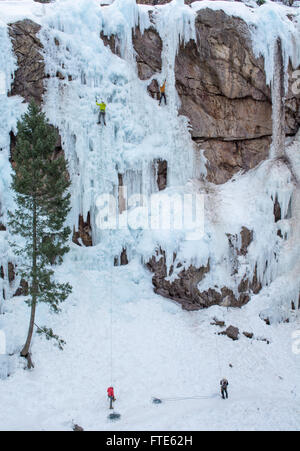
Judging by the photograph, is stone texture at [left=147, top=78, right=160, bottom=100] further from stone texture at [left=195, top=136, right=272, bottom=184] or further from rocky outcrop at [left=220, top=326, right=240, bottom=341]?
rocky outcrop at [left=220, top=326, right=240, bottom=341]

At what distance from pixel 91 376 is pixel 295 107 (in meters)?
15.4

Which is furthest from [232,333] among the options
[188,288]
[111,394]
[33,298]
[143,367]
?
[33,298]

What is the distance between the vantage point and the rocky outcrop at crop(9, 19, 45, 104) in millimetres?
16092

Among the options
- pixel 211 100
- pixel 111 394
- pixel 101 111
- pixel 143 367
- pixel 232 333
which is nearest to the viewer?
pixel 111 394

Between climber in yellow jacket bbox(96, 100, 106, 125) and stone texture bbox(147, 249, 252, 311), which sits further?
climber in yellow jacket bbox(96, 100, 106, 125)

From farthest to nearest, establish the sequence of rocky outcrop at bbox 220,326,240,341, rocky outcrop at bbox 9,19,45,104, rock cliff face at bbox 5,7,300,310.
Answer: rock cliff face at bbox 5,7,300,310 → rocky outcrop at bbox 9,19,45,104 → rocky outcrop at bbox 220,326,240,341

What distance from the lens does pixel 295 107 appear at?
762 inches

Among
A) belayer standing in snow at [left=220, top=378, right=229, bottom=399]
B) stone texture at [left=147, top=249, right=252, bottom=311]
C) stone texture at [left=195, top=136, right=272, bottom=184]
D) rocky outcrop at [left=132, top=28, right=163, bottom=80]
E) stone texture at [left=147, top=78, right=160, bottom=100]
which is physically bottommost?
belayer standing in snow at [left=220, top=378, right=229, bottom=399]

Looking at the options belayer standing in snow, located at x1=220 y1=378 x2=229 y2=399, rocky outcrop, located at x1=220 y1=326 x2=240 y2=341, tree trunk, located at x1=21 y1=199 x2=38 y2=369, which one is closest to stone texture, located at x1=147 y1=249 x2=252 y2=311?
rocky outcrop, located at x1=220 y1=326 x2=240 y2=341

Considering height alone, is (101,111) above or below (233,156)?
above

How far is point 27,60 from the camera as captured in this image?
53.4 feet

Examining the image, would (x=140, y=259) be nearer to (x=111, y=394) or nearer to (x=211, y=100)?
(x=111, y=394)
